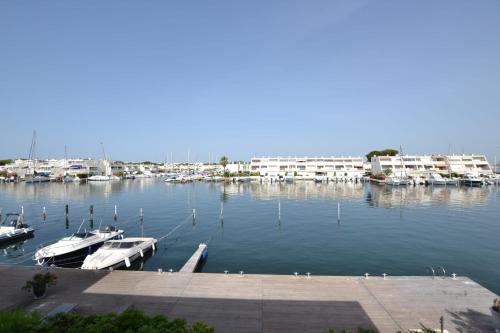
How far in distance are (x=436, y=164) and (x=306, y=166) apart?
64142mm

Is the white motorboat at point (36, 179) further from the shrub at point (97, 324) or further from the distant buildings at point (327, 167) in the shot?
the shrub at point (97, 324)

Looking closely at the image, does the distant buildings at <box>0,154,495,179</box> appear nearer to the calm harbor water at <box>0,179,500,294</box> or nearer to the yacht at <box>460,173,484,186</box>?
the yacht at <box>460,173,484,186</box>

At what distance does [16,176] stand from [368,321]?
19134 centimetres

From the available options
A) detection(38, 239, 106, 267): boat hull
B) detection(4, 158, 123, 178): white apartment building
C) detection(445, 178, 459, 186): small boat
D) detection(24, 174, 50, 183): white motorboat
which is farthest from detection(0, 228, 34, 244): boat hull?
detection(4, 158, 123, 178): white apartment building

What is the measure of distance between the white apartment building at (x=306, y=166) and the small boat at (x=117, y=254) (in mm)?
137391

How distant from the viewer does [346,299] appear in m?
14.2

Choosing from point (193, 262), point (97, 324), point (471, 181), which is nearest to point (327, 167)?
point (471, 181)

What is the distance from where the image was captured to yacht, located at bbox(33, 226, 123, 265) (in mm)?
25594

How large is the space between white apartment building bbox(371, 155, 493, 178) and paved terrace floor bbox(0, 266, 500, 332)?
137660 mm

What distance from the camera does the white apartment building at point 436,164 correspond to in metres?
143

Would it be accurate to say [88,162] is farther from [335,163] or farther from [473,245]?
[473,245]

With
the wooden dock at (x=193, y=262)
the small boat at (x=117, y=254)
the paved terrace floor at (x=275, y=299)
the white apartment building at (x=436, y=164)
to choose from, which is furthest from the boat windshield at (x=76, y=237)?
the white apartment building at (x=436, y=164)

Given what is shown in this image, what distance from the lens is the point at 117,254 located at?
2430 cm

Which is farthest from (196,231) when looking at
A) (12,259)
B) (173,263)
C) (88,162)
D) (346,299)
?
(88,162)
